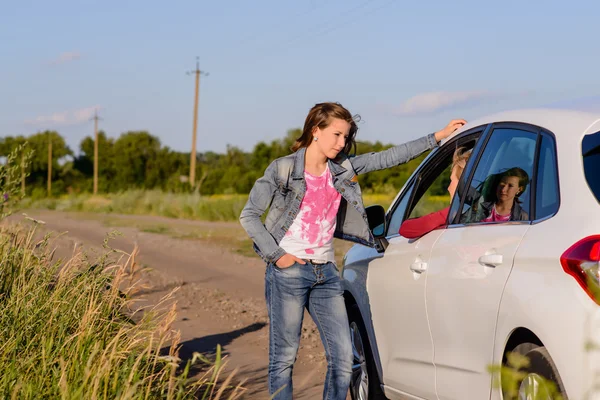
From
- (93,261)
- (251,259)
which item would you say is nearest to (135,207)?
(251,259)

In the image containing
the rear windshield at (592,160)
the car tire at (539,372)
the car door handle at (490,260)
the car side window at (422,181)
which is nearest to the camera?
the car tire at (539,372)

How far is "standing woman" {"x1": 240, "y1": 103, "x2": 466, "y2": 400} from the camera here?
5129mm

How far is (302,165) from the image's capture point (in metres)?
5.17

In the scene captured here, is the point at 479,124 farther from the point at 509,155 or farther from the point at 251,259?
the point at 251,259

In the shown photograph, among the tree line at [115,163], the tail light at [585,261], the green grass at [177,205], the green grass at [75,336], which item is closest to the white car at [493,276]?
the tail light at [585,261]

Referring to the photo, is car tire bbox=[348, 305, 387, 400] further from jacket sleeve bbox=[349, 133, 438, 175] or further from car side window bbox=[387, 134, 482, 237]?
jacket sleeve bbox=[349, 133, 438, 175]

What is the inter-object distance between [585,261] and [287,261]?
2.05 m

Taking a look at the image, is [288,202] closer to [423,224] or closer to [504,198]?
[423,224]

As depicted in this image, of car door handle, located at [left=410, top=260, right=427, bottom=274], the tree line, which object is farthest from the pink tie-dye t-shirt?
the tree line

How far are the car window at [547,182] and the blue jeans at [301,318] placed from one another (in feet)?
5.19

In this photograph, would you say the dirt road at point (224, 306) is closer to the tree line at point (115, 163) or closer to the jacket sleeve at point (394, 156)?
the jacket sleeve at point (394, 156)

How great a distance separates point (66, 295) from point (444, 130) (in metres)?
2.50

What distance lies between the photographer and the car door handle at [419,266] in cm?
469

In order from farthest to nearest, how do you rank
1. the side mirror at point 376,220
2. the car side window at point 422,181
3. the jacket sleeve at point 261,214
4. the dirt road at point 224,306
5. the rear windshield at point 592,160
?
the dirt road at point 224,306 < the side mirror at point 376,220 < the car side window at point 422,181 < the jacket sleeve at point 261,214 < the rear windshield at point 592,160
